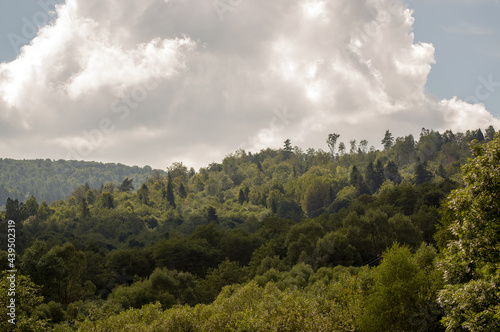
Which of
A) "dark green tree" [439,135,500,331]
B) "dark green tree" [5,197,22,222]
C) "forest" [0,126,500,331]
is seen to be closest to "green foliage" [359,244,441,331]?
"forest" [0,126,500,331]

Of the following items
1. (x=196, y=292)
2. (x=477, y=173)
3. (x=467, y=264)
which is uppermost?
(x=477, y=173)

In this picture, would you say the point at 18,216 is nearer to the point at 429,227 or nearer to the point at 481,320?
the point at 429,227

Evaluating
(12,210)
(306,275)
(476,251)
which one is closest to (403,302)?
(476,251)

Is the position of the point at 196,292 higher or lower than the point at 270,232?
lower

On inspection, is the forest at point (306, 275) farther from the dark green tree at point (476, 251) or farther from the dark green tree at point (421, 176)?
the dark green tree at point (421, 176)

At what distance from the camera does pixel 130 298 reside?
6606 cm

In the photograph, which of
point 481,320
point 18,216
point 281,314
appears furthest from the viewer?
point 18,216

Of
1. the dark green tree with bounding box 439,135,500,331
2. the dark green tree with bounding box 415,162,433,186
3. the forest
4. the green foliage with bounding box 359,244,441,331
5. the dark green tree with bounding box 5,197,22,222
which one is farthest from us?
the dark green tree with bounding box 415,162,433,186

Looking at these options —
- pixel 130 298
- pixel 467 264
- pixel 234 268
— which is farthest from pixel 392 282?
pixel 234 268

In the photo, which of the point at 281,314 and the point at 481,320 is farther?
the point at 281,314

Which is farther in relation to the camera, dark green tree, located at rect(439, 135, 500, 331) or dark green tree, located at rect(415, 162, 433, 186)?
dark green tree, located at rect(415, 162, 433, 186)

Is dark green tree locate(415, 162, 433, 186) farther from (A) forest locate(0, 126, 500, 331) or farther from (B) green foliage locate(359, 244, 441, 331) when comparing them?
(B) green foliage locate(359, 244, 441, 331)

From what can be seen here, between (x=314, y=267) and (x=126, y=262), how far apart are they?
141 feet

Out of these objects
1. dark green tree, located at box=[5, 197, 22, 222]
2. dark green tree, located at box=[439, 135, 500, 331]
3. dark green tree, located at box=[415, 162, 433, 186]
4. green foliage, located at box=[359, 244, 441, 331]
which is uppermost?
dark green tree, located at box=[415, 162, 433, 186]
